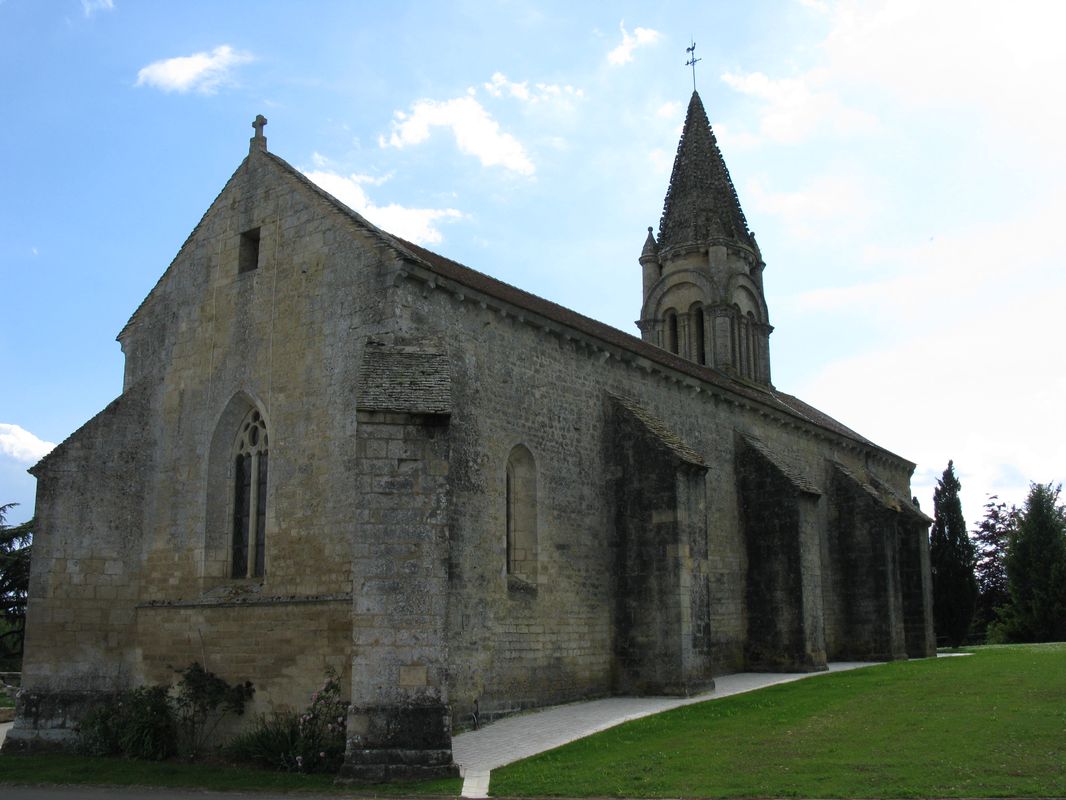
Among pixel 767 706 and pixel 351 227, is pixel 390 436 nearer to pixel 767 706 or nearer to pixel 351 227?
pixel 351 227

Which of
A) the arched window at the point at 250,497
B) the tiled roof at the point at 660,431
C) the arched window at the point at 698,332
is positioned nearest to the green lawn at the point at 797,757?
the arched window at the point at 250,497

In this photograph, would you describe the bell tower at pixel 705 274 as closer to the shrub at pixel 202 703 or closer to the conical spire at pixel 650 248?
the conical spire at pixel 650 248

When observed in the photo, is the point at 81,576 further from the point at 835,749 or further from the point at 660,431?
the point at 835,749

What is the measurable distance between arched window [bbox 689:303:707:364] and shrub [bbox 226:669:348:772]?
880 inches

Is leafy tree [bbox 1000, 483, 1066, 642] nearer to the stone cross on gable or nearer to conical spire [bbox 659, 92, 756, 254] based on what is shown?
conical spire [bbox 659, 92, 756, 254]

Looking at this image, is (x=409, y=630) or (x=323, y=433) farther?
(x=323, y=433)

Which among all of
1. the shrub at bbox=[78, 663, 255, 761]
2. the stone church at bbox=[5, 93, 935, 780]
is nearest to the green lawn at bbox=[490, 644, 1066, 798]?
the stone church at bbox=[5, 93, 935, 780]

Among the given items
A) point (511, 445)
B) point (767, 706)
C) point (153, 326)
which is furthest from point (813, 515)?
point (153, 326)

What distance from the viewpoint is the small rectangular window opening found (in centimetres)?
1938

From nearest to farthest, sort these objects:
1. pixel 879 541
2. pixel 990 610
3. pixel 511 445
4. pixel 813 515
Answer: pixel 511 445, pixel 813 515, pixel 879 541, pixel 990 610

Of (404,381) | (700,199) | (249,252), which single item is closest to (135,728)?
(404,381)

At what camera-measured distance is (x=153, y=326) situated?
67.2 feet

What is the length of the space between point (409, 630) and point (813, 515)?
49.0 feet

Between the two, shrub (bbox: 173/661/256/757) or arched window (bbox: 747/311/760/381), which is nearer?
shrub (bbox: 173/661/256/757)
